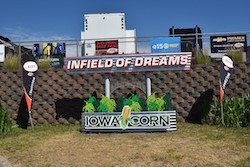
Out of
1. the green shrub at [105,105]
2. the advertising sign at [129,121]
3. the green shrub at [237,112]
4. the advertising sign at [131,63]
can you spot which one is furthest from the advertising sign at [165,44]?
Answer: the advertising sign at [129,121]

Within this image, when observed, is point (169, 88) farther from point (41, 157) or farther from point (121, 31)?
point (121, 31)

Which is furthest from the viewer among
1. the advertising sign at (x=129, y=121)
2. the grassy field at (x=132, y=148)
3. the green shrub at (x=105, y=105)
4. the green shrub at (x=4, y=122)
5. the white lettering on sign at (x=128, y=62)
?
the green shrub at (x=4, y=122)

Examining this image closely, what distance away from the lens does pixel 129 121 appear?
8953 mm

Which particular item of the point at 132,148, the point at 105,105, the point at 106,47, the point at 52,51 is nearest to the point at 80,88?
the point at 105,105

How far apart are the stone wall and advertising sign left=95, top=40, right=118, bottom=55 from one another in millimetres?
5595

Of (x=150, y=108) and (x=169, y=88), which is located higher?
(x=169, y=88)

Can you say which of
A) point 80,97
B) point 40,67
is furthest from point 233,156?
point 40,67

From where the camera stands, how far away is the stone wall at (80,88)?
11.0 m

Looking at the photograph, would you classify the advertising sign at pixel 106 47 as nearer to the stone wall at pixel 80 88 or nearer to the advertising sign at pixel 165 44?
the advertising sign at pixel 165 44

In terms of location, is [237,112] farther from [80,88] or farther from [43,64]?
[43,64]

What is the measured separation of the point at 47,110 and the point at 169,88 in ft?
21.9

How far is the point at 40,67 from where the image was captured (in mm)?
12133

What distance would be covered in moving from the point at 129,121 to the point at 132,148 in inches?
91.4

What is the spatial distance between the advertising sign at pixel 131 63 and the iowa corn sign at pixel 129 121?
72.9 inches
